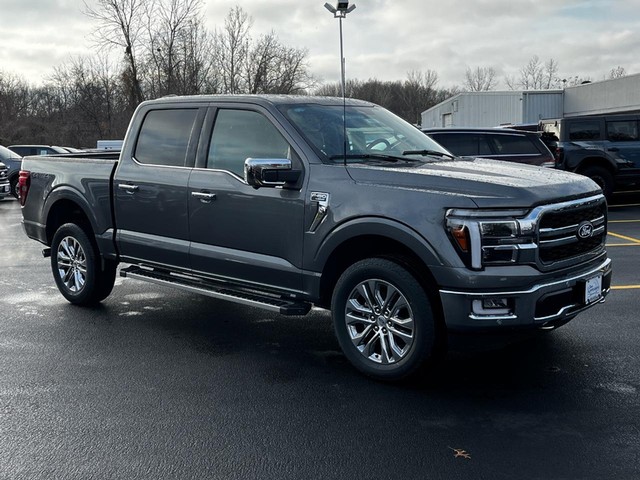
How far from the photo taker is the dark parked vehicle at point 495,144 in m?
13.4

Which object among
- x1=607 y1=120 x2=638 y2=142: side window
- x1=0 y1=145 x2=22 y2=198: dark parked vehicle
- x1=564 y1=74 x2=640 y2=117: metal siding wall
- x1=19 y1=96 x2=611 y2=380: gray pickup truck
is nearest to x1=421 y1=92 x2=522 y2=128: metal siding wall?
x1=564 y1=74 x2=640 y2=117: metal siding wall

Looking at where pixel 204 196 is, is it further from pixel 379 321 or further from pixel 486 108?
pixel 486 108

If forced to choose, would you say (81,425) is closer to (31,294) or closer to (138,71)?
(31,294)

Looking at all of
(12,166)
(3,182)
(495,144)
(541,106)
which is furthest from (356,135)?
(541,106)

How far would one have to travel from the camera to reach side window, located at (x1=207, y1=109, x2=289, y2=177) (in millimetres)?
5453

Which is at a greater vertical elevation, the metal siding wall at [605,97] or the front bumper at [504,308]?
the metal siding wall at [605,97]

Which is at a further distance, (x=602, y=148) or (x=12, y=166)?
(x=12, y=166)

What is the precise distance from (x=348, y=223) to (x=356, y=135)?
1005 millimetres

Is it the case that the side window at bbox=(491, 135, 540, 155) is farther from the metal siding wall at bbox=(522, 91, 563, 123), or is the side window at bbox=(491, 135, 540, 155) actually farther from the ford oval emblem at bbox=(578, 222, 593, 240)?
the metal siding wall at bbox=(522, 91, 563, 123)

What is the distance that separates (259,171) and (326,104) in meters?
1.22

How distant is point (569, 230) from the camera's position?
15.1ft

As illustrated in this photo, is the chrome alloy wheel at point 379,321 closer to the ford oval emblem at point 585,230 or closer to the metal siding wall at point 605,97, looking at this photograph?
the ford oval emblem at point 585,230

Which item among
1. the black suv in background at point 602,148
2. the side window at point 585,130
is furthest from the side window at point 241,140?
the side window at point 585,130

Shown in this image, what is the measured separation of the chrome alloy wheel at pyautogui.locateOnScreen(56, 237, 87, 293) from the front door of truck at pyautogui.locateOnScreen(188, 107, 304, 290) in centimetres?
172
